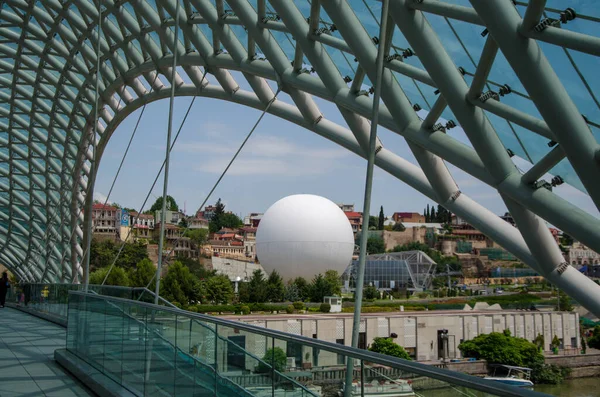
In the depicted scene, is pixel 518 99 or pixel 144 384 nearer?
pixel 144 384

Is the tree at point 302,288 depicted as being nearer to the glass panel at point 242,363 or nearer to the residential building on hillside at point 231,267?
the residential building on hillside at point 231,267

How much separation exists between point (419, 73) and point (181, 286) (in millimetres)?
50203

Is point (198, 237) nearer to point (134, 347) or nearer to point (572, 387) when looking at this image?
point (572, 387)

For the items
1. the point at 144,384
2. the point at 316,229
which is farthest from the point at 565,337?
the point at 144,384

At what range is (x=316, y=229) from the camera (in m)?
81.8

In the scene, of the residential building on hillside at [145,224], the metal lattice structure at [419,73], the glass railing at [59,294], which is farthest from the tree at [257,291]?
the residential building on hillside at [145,224]

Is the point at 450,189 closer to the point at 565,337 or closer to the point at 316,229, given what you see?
the point at 565,337

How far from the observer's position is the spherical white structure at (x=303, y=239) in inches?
3199

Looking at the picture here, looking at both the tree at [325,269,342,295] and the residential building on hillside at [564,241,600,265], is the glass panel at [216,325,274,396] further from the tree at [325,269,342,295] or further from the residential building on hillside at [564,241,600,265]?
the residential building on hillside at [564,241,600,265]

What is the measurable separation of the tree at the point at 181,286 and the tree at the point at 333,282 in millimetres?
16593

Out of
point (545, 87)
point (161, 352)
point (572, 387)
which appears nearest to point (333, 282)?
point (572, 387)

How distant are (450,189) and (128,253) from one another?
90918 millimetres

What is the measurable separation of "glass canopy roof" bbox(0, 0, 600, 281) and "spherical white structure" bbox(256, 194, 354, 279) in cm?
2877

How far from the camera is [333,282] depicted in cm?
7450
